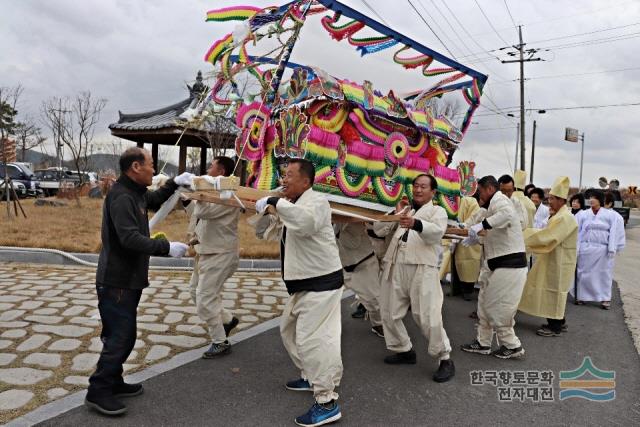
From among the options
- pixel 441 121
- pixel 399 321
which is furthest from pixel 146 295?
pixel 441 121

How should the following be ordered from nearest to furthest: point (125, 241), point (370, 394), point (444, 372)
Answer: point (125, 241)
point (370, 394)
point (444, 372)

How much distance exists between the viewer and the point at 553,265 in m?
6.12

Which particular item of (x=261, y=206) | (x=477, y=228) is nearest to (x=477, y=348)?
(x=477, y=228)

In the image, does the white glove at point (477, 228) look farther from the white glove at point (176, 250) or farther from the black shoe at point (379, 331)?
the white glove at point (176, 250)

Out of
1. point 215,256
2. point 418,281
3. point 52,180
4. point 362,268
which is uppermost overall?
point 52,180

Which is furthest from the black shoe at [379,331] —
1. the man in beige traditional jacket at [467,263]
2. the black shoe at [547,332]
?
the man in beige traditional jacket at [467,263]

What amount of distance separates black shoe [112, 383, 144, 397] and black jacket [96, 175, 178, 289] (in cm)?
78

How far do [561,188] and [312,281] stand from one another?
3917mm

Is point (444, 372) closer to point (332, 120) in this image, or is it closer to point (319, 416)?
point (319, 416)

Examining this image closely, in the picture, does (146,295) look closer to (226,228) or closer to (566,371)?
(226,228)

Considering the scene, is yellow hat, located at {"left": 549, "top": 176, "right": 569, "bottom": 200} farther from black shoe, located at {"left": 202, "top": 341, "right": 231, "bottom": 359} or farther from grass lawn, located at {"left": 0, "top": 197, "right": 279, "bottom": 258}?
grass lawn, located at {"left": 0, "top": 197, "right": 279, "bottom": 258}

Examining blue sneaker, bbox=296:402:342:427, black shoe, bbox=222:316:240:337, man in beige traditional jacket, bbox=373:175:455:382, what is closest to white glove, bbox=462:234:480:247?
man in beige traditional jacket, bbox=373:175:455:382

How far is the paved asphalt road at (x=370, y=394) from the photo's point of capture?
3.49 meters

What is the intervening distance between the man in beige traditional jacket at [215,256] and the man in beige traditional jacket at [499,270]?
2406mm
